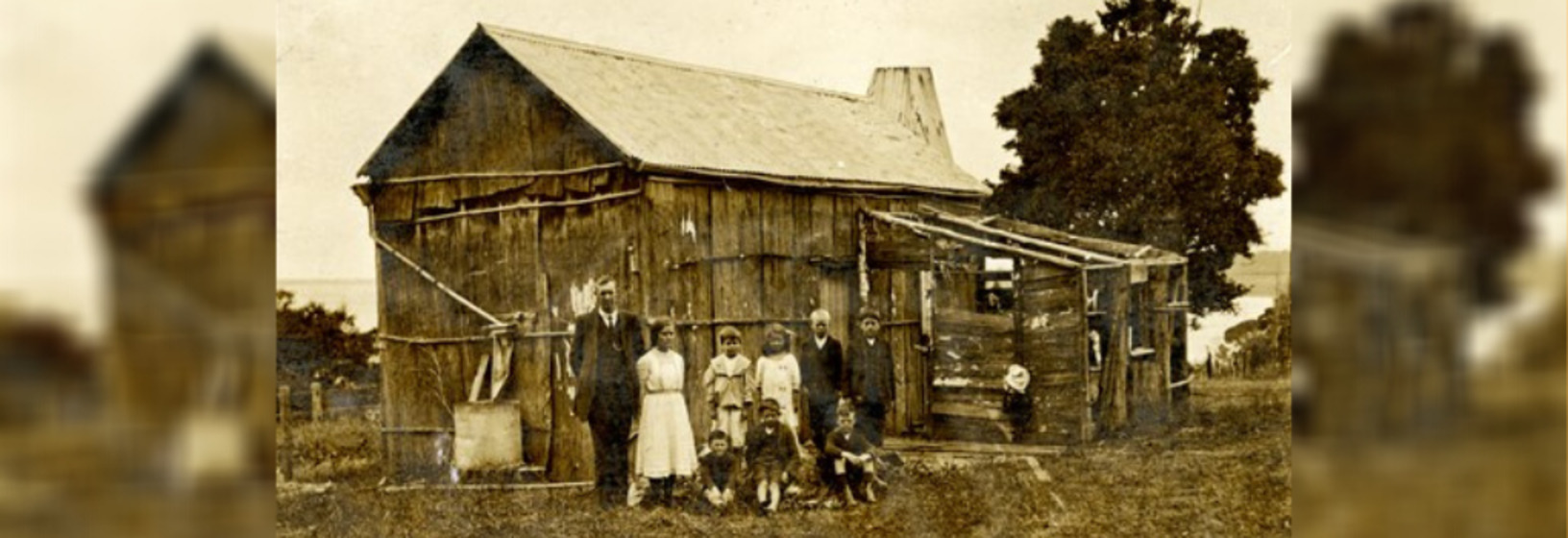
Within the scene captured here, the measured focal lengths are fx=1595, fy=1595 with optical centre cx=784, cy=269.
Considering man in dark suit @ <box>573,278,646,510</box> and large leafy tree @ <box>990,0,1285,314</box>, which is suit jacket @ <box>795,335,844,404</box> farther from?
large leafy tree @ <box>990,0,1285,314</box>

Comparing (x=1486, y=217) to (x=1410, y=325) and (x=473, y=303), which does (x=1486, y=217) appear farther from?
(x=473, y=303)

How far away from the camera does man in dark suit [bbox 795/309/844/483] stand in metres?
5.41

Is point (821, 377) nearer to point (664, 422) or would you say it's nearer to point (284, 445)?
point (664, 422)

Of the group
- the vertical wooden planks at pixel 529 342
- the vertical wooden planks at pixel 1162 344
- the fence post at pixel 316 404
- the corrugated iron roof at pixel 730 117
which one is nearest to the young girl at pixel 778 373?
the corrugated iron roof at pixel 730 117

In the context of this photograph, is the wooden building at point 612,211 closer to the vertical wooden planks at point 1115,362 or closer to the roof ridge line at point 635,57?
the roof ridge line at point 635,57

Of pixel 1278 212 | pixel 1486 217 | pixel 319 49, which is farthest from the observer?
pixel 319 49

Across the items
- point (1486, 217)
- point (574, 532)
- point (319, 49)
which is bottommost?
point (574, 532)

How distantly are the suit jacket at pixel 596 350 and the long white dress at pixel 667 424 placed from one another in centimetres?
4

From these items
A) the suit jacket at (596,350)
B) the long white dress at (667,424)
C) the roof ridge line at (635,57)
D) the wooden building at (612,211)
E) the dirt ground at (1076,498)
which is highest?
the roof ridge line at (635,57)

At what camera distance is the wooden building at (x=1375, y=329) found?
4.86 meters

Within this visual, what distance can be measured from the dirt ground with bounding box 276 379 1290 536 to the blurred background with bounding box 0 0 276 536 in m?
1.11

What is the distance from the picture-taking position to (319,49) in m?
5.54

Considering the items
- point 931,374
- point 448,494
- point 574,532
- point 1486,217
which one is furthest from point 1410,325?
point 448,494

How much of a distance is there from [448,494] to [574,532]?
48 centimetres
